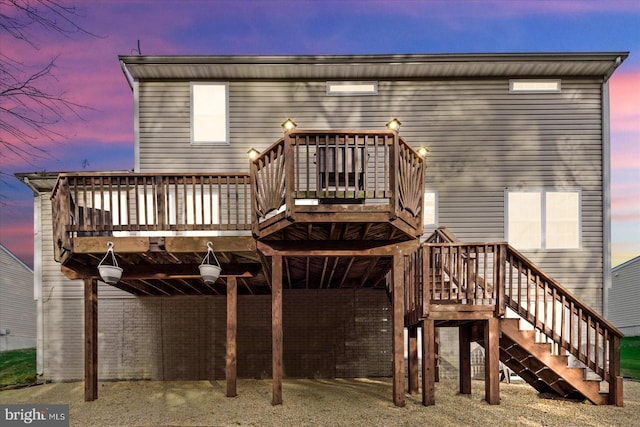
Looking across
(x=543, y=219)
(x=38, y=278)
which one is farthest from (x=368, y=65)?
(x=38, y=278)

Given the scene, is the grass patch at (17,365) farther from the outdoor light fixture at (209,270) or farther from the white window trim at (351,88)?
the white window trim at (351,88)

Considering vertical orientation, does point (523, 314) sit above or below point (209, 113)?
below

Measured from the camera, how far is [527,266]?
29.1 feet

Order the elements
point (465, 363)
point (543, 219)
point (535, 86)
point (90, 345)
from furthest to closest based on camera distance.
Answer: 1. point (535, 86)
2. point (543, 219)
3. point (465, 363)
4. point (90, 345)

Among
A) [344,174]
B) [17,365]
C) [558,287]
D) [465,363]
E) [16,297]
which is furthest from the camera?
[16,297]

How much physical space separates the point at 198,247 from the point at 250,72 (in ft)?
19.7

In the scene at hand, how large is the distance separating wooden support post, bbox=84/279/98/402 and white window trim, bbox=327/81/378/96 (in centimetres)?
748

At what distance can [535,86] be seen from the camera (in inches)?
528

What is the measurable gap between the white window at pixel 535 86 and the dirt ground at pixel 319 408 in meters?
7.46

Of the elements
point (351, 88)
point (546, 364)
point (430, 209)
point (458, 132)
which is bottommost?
point (546, 364)

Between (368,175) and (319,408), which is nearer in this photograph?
(319,408)

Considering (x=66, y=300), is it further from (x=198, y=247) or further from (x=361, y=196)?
(x=361, y=196)

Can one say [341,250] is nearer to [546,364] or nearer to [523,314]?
[523,314]

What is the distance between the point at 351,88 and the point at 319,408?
26.7 feet
